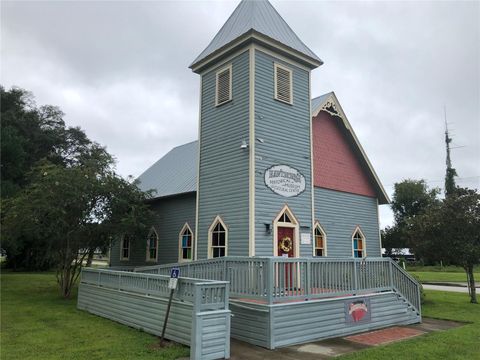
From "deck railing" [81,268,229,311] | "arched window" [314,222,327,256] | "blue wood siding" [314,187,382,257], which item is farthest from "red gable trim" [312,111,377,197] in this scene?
"deck railing" [81,268,229,311]

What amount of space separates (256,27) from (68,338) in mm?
10576

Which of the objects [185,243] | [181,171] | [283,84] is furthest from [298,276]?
[181,171]

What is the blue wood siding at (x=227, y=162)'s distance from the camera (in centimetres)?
1245

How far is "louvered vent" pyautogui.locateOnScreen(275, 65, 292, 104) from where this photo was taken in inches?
536

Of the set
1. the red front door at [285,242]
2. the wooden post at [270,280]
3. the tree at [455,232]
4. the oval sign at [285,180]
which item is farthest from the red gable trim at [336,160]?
the wooden post at [270,280]

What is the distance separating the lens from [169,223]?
17688 millimetres

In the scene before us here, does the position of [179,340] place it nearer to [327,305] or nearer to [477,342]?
[327,305]

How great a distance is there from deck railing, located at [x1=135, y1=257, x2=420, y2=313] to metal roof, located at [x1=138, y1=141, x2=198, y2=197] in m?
6.55

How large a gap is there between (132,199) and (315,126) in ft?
26.8

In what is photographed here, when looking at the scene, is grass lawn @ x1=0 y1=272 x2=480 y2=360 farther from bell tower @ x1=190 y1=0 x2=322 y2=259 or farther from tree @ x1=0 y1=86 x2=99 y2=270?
tree @ x1=0 y1=86 x2=99 y2=270

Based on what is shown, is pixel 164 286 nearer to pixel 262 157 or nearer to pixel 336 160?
pixel 262 157

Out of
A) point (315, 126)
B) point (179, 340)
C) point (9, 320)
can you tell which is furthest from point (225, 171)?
point (9, 320)

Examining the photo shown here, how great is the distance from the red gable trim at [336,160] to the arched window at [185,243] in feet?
18.3

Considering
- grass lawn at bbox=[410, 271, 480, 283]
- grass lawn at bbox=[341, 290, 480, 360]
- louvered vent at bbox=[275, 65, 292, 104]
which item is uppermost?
louvered vent at bbox=[275, 65, 292, 104]
